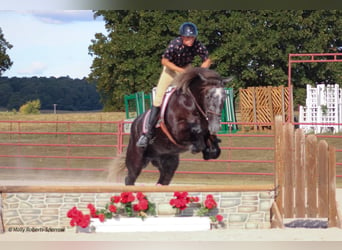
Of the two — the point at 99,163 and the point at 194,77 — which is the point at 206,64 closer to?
the point at 194,77

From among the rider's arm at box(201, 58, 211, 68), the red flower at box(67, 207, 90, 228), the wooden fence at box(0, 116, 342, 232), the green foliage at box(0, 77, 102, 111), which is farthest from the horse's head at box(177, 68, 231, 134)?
the green foliage at box(0, 77, 102, 111)

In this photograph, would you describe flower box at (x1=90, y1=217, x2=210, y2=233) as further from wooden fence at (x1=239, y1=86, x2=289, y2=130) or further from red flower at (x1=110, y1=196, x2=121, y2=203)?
wooden fence at (x1=239, y1=86, x2=289, y2=130)

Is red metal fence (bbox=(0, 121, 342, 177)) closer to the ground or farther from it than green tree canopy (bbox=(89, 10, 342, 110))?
closer to the ground

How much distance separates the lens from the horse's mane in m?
6.08

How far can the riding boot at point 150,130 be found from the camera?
655cm

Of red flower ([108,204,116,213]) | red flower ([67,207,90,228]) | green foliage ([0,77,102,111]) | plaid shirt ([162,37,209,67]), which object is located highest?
green foliage ([0,77,102,111])

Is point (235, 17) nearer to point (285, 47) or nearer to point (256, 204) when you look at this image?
point (285, 47)

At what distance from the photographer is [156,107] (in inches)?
258

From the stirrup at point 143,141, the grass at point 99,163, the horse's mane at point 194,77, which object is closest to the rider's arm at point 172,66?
the horse's mane at point 194,77

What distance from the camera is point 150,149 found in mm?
6828

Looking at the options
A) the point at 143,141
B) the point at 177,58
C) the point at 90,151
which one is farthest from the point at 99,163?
the point at 177,58

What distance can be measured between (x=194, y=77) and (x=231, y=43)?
13.7m

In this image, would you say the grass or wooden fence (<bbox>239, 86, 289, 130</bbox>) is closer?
the grass

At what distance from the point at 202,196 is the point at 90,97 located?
27.1 metres
